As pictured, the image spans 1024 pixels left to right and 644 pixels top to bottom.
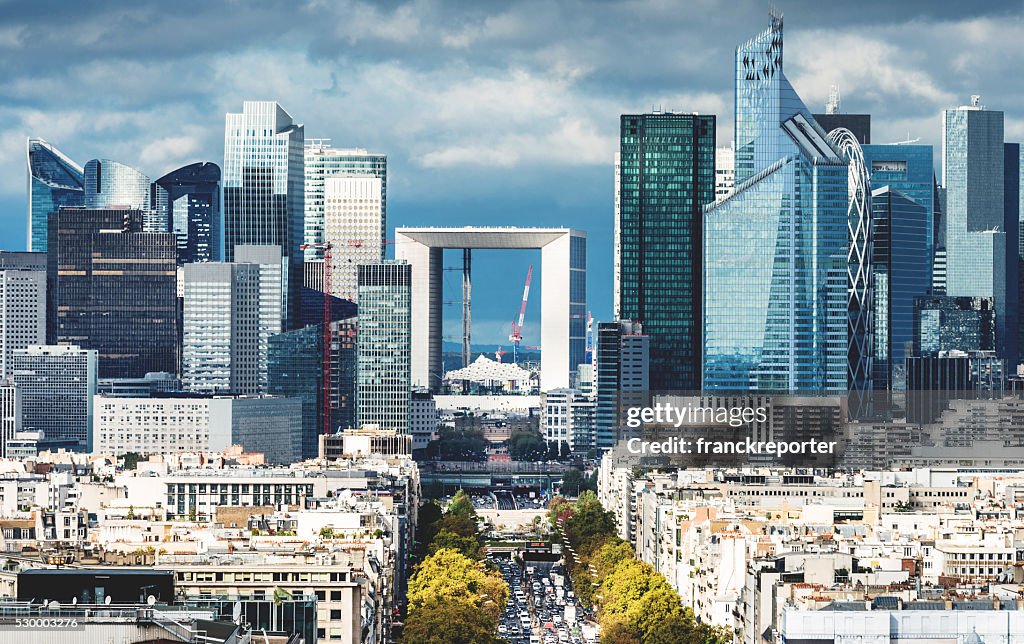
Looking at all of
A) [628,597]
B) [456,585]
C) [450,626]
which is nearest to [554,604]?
[628,597]

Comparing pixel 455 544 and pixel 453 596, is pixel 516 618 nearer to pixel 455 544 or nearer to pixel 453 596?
pixel 453 596

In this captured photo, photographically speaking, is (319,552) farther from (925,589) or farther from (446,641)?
(925,589)

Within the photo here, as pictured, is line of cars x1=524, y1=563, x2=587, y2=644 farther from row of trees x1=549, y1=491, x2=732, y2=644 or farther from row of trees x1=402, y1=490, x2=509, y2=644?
row of trees x1=402, y1=490, x2=509, y2=644

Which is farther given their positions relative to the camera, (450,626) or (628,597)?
(628,597)

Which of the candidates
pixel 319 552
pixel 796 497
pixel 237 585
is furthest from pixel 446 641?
pixel 796 497

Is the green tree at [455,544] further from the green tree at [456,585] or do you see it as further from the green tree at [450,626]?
the green tree at [450,626]

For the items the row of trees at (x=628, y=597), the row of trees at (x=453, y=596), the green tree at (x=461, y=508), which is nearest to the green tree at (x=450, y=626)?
the row of trees at (x=453, y=596)

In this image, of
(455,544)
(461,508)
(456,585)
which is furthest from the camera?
(461,508)

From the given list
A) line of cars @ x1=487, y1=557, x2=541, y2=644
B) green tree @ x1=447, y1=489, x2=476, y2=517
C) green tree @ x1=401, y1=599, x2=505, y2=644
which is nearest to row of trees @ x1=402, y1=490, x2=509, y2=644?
green tree @ x1=401, y1=599, x2=505, y2=644
